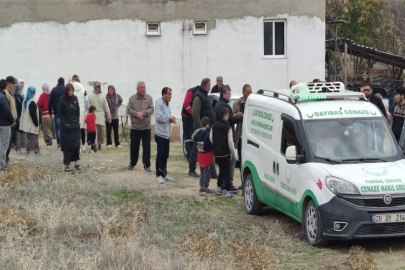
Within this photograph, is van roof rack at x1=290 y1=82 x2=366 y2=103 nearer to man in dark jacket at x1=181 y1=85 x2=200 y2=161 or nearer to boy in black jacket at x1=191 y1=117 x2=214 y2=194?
boy in black jacket at x1=191 y1=117 x2=214 y2=194

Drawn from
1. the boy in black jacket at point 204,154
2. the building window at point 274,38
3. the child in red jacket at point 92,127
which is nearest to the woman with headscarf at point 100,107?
the child in red jacket at point 92,127

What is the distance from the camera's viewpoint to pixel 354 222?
28.6 ft

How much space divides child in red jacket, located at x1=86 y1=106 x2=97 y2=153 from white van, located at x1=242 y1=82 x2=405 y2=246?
759 centimetres

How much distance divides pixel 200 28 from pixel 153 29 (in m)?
1.60

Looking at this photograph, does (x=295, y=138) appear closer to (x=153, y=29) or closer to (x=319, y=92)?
(x=319, y=92)

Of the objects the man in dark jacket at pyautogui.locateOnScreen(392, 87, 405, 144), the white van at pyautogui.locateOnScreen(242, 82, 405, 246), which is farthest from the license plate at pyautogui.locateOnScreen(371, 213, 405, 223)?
the man in dark jacket at pyautogui.locateOnScreen(392, 87, 405, 144)

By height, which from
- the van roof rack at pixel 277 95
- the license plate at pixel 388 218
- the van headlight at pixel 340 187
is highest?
the van roof rack at pixel 277 95

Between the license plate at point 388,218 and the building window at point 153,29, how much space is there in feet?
56.4

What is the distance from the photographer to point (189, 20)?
25.0 metres

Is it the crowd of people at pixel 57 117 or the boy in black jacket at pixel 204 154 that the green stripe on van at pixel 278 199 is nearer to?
the boy in black jacket at pixel 204 154

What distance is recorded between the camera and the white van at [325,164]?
8758 millimetres

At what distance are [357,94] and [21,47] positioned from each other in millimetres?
16734

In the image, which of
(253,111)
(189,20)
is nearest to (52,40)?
(189,20)

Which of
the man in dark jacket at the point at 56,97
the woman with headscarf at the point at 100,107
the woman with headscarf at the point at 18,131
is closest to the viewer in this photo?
the woman with headscarf at the point at 18,131
